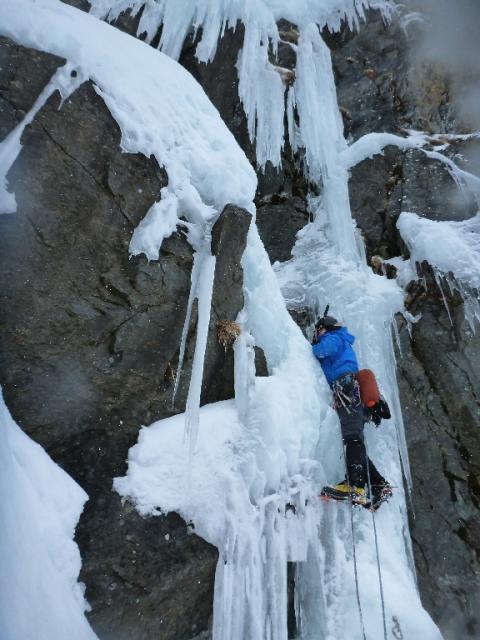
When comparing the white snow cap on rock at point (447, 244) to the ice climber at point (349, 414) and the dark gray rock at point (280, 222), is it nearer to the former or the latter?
the dark gray rock at point (280, 222)

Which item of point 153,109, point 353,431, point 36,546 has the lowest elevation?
point 36,546

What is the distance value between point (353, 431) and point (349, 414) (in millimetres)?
222

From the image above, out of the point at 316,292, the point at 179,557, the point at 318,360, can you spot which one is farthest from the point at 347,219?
the point at 179,557

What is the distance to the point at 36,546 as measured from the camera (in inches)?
113

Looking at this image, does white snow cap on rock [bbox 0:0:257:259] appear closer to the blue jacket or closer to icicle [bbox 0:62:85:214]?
icicle [bbox 0:62:85:214]

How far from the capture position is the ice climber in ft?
15.4

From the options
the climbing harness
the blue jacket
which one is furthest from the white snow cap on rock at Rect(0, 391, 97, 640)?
→ the blue jacket

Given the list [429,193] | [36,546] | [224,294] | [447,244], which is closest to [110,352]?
[224,294]

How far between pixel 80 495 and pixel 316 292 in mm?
5805

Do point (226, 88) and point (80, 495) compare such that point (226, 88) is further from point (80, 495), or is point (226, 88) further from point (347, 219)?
point (80, 495)

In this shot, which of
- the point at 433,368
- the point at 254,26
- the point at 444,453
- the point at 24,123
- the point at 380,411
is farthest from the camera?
the point at 254,26

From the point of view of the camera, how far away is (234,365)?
16.2 feet

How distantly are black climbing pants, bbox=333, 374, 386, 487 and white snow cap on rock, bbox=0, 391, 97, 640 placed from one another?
122 inches

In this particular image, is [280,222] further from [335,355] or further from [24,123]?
[24,123]
